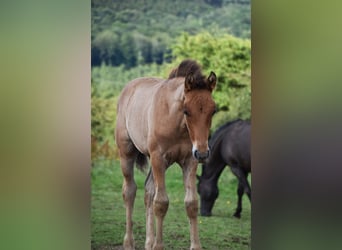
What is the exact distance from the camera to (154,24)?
511 centimetres

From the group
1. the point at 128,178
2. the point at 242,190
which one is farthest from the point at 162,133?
the point at 242,190

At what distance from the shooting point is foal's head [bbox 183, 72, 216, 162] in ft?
16.3

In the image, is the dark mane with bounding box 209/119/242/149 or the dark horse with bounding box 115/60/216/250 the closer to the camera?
the dark horse with bounding box 115/60/216/250

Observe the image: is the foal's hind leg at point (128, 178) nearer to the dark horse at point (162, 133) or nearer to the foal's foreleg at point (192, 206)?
the dark horse at point (162, 133)

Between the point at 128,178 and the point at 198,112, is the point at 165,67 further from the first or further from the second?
the point at 128,178

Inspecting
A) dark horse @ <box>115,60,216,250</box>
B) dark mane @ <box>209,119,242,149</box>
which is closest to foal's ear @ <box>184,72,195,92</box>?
dark horse @ <box>115,60,216,250</box>

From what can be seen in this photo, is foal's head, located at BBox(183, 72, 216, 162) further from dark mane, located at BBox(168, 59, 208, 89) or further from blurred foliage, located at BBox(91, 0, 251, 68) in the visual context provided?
blurred foliage, located at BBox(91, 0, 251, 68)

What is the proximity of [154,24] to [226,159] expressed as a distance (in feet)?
2.95

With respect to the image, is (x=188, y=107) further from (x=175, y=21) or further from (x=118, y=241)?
(x=118, y=241)

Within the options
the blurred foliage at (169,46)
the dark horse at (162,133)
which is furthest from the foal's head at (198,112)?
the blurred foliage at (169,46)

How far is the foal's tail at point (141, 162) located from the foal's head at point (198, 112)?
0.33 meters
